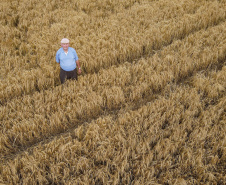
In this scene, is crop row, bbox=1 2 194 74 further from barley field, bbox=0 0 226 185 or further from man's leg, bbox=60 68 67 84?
man's leg, bbox=60 68 67 84

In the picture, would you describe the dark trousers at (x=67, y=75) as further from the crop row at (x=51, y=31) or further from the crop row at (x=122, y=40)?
the crop row at (x=51, y=31)

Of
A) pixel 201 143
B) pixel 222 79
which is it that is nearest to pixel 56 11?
pixel 222 79

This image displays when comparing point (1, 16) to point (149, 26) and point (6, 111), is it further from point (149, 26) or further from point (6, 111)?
point (149, 26)

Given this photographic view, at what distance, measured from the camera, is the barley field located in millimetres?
2092

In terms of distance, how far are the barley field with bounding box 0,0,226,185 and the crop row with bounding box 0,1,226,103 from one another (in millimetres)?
26

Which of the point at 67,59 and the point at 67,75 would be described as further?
the point at 67,75

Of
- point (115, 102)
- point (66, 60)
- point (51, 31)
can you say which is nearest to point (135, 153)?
point (115, 102)

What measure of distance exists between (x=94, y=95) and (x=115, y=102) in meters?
0.37

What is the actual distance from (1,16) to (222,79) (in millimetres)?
6084

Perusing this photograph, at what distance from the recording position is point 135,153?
2256mm

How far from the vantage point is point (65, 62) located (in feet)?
10.8

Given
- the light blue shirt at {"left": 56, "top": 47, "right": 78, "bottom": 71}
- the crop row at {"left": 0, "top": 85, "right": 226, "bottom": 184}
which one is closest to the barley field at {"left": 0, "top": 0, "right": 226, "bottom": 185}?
the crop row at {"left": 0, "top": 85, "right": 226, "bottom": 184}

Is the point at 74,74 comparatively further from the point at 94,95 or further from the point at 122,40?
the point at 122,40

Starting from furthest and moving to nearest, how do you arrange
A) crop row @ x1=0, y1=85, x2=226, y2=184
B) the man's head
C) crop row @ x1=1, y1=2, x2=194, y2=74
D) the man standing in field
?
crop row @ x1=1, y1=2, x2=194, y2=74
the man standing in field
the man's head
crop row @ x1=0, y1=85, x2=226, y2=184
